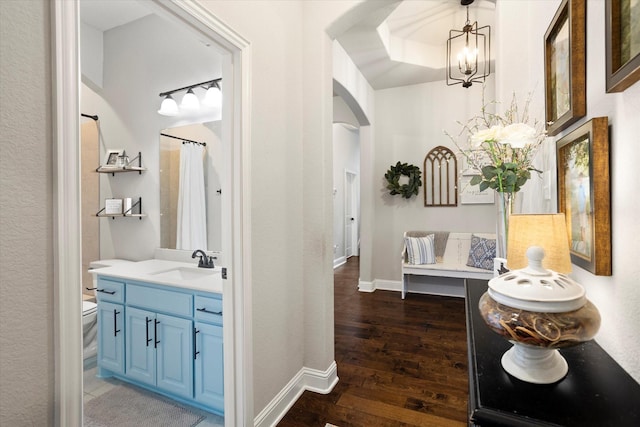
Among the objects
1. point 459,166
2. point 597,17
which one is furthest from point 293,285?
point 459,166

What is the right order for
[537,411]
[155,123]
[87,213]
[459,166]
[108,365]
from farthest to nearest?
[459,166]
[87,213]
[155,123]
[108,365]
[537,411]

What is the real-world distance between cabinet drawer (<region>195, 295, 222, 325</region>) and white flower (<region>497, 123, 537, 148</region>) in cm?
170

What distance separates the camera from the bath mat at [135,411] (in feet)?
6.41

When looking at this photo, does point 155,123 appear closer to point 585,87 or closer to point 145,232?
point 145,232

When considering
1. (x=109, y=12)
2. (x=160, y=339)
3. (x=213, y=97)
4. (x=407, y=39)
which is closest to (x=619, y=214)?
(x=160, y=339)

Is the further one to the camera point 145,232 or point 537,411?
point 145,232

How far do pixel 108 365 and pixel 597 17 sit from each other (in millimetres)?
3353

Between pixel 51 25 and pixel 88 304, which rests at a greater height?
pixel 51 25

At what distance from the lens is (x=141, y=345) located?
85.5 inches

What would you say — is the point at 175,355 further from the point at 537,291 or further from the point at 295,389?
the point at 537,291

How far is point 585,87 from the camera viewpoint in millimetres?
1094

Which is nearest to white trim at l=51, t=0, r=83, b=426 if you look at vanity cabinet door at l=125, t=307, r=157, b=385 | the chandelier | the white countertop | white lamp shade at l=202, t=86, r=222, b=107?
the white countertop

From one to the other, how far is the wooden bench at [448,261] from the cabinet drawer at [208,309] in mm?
3024

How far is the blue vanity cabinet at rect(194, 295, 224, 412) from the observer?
1.88 meters
